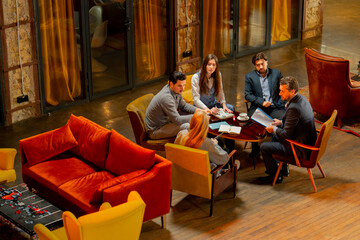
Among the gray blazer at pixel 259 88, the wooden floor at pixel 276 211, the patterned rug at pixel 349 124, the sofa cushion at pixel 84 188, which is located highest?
the gray blazer at pixel 259 88

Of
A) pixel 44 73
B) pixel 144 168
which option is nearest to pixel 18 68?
pixel 44 73

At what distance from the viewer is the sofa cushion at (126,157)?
616 cm

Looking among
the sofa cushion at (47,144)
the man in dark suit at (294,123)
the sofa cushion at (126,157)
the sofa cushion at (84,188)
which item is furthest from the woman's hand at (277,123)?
the sofa cushion at (47,144)

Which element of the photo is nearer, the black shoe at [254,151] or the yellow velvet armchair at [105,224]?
the yellow velvet armchair at [105,224]

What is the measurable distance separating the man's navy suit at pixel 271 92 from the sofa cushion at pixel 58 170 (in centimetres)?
235

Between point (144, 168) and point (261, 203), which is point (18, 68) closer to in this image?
point (144, 168)

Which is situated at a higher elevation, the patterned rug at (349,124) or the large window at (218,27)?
the large window at (218,27)

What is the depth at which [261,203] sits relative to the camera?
6734 mm

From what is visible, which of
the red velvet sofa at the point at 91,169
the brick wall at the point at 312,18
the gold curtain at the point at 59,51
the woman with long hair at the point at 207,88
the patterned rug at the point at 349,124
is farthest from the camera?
the brick wall at the point at 312,18

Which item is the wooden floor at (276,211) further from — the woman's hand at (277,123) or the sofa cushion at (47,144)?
the sofa cushion at (47,144)

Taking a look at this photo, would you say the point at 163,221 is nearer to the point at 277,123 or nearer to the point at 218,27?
the point at 277,123

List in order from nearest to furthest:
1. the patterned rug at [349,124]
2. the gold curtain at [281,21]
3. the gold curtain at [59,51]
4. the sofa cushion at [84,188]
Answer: the sofa cushion at [84,188] < the patterned rug at [349,124] < the gold curtain at [59,51] < the gold curtain at [281,21]

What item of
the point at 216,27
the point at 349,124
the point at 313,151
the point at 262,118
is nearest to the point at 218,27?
the point at 216,27

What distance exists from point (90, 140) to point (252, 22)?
18.8 ft
